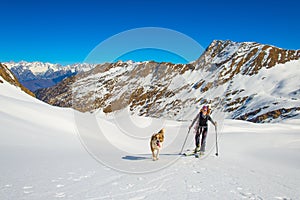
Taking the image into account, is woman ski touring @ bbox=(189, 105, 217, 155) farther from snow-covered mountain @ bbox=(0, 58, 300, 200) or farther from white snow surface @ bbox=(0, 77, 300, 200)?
snow-covered mountain @ bbox=(0, 58, 300, 200)

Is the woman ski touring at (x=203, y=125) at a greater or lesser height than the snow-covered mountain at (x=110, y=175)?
greater

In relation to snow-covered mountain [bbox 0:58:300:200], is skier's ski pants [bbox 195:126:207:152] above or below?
above

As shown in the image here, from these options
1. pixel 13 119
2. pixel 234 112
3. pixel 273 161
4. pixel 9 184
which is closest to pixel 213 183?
pixel 9 184

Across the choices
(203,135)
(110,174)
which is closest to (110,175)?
(110,174)

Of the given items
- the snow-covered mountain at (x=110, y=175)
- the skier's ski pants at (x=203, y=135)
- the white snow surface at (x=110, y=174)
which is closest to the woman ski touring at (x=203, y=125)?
the skier's ski pants at (x=203, y=135)

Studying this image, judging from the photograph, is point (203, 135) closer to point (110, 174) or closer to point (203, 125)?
point (203, 125)

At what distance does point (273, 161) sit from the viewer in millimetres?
10930

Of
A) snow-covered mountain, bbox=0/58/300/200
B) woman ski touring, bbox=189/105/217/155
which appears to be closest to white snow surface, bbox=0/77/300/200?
snow-covered mountain, bbox=0/58/300/200

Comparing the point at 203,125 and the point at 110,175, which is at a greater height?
the point at 203,125

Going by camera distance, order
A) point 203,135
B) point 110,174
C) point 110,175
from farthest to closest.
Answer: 1. point 203,135
2. point 110,174
3. point 110,175

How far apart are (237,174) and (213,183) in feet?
5.23

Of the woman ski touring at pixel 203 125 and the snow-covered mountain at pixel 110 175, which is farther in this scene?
the woman ski touring at pixel 203 125

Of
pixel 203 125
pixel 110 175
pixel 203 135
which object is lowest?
pixel 110 175

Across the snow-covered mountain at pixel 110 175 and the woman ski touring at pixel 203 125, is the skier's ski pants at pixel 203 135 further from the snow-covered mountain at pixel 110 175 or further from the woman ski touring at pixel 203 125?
the snow-covered mountain at pixel 110 175
